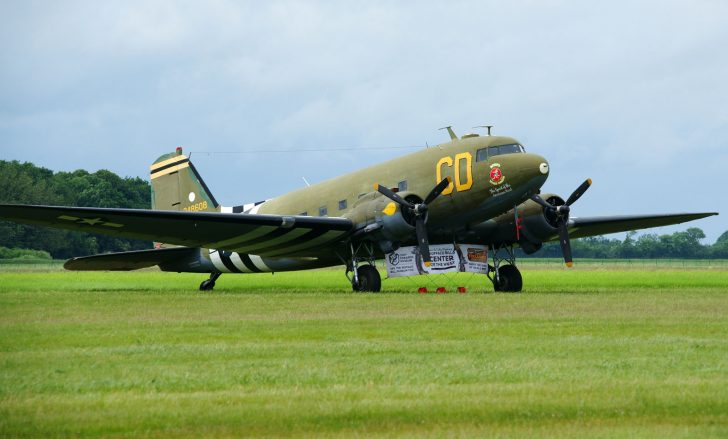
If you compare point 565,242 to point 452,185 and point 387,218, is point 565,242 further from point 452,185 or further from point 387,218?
point 387,218

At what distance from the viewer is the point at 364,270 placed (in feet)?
97.0

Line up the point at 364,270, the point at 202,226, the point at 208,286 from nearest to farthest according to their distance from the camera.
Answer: the point at 202,226 < the point at 364,270 < the point at 208,286

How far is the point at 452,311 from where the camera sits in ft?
66.3

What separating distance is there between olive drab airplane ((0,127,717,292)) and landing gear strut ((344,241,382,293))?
3 cm

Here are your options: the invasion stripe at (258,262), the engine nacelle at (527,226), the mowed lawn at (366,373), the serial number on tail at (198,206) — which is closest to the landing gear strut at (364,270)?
the engine nacelle at (527,226)

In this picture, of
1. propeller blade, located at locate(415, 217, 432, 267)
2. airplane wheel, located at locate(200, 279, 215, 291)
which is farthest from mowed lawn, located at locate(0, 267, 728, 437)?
airplane wheel, located at locate(200, 279, 215, 291)

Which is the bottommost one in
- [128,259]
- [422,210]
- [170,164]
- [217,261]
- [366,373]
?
[366,373]

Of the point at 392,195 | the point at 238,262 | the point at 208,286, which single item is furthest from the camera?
the point at 208,286

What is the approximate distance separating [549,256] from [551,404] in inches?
5329

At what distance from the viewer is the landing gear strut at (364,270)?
96.1ft

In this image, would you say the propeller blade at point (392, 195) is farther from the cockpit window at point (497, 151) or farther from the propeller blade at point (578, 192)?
the propeller blade at point (578, 192)

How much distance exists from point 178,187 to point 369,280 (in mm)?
11831

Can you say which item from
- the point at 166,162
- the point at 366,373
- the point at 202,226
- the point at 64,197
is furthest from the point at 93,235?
the point at 366,373

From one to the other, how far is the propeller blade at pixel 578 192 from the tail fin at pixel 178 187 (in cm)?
1335
